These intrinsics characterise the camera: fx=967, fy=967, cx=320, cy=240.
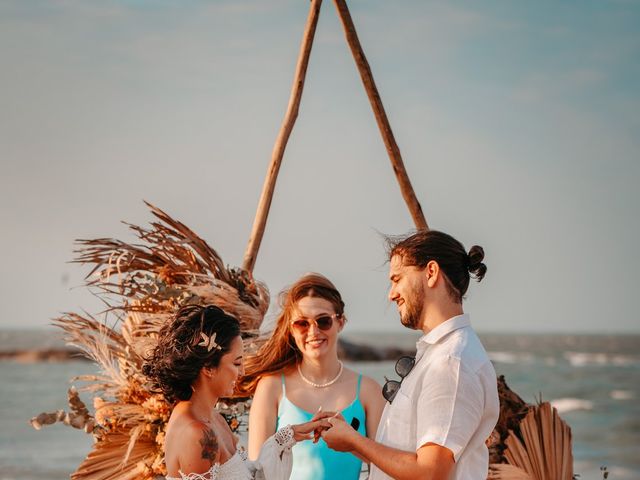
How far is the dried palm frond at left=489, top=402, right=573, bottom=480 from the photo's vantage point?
4.37 meters

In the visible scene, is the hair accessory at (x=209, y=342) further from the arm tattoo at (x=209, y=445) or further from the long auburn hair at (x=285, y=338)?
the long auburn hair at (x=285, y=338)

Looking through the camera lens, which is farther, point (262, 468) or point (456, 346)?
point (262, 468)

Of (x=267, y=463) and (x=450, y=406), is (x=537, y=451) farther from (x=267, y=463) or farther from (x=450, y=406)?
(x=450, y=406)

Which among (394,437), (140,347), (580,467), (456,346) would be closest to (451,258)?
(456,346)

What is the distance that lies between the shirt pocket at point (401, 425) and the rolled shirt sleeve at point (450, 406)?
55 mm

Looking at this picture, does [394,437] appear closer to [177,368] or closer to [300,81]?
[177,368]

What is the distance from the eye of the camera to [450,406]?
283 centimetres

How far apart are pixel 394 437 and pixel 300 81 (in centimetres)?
251

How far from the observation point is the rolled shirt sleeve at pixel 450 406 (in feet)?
9.26

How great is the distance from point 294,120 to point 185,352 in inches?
85.6

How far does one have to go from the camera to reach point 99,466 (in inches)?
170

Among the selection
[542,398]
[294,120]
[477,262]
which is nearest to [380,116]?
[294,120]

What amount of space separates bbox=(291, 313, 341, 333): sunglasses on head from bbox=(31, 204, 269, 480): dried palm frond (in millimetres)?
369

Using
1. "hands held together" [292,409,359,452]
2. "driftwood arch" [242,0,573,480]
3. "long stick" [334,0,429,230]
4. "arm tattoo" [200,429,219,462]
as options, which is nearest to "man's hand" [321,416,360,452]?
"hands held together" [292,409,359,452]
